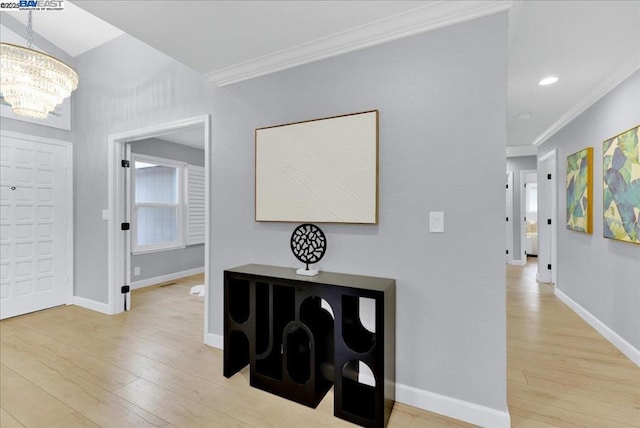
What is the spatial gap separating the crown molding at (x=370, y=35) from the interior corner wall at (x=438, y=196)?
0.16ft

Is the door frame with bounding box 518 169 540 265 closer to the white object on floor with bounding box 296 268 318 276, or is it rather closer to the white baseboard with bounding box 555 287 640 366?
the white baseboard with bounding box 555 287 640 366

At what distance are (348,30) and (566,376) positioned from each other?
9.47 feet

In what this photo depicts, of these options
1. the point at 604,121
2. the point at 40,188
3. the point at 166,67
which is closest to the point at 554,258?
the point at 604,121

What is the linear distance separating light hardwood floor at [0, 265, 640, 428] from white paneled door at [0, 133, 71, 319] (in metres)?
0.32

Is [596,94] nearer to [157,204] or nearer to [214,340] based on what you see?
[214,340]

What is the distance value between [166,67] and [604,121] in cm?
434

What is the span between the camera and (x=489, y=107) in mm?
1730

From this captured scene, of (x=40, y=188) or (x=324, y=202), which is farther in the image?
(x=40, y=188)

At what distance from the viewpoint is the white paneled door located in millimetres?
3336

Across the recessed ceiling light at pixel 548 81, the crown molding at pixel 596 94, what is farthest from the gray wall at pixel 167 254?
the crown molding at pixel 596 94

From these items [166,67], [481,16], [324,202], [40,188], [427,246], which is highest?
[166,67]

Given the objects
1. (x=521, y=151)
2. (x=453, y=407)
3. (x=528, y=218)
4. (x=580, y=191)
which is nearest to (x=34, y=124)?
(x=453, y=407)

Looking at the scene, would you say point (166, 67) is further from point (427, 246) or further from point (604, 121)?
point (604, 121)

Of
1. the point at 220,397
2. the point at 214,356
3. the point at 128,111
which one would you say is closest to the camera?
the point at 220,397
